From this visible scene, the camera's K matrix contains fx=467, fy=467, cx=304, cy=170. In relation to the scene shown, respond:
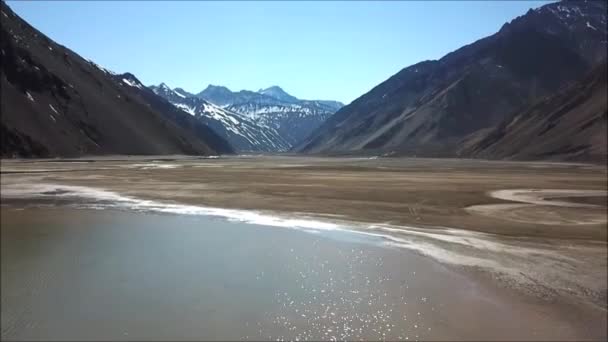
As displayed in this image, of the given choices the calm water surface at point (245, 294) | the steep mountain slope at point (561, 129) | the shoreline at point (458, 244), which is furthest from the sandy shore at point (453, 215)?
the steep mountain slope at point (561, 129)

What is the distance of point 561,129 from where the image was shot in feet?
419

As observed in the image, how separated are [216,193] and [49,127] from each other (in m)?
91.8

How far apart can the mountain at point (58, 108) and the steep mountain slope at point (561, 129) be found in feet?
368

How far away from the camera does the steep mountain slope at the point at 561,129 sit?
369ft

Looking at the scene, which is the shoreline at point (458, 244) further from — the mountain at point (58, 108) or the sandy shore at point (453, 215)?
the mountain at point (58, 108)

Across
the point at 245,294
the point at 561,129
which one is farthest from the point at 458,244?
the point at 561,129

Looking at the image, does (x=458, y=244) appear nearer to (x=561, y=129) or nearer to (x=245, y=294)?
(x=245, y=294)

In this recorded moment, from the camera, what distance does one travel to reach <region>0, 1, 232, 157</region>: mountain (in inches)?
Answer: 4257

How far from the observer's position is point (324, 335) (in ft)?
33.9

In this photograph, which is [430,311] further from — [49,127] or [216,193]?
[49,127]

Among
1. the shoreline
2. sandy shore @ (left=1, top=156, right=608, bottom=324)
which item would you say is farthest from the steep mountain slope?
the shoreline

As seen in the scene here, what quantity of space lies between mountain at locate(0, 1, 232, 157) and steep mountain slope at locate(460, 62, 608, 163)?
368 ft

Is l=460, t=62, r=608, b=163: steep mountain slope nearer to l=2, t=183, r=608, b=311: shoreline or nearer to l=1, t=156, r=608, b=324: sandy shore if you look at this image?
l=1, t=156, r=608, b=324: sandy shore

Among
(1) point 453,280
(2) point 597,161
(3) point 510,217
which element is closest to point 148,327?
(1) point 453,280
